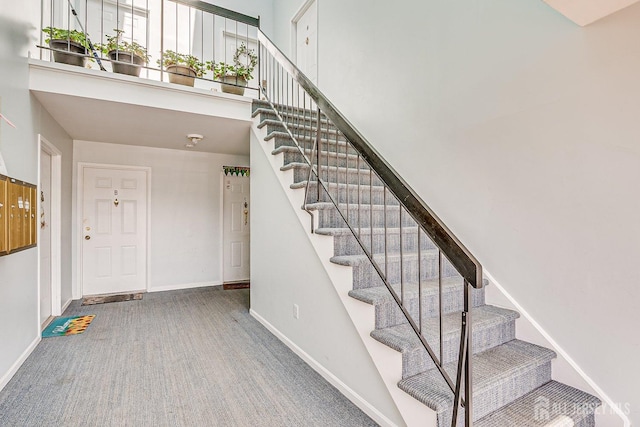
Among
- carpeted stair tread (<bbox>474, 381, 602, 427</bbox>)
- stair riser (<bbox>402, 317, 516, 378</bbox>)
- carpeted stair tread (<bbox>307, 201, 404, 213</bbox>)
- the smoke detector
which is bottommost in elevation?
carpeted stair tread (<bbox>474, 381, 602, 427</bbox>)

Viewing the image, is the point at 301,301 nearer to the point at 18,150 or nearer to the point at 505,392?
the point at 505,392

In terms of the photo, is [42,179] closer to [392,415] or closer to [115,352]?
[115,352]

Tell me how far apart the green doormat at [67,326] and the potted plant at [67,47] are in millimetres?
2472

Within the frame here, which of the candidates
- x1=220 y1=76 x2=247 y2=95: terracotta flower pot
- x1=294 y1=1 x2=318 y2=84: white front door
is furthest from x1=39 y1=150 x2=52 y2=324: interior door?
x1=294 y1=1 x2=318 y2=84: white front door

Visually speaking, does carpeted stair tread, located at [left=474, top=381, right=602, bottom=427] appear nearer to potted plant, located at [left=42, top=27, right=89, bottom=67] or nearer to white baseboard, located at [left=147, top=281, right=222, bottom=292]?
potted plant, located at [left=42, top=27, right=89, bottom=67]

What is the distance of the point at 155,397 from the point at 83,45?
3.07m

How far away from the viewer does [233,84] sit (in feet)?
11.9

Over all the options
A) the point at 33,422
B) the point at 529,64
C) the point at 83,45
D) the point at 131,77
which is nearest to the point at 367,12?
the point at 529,64

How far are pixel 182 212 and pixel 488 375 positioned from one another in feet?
15.0

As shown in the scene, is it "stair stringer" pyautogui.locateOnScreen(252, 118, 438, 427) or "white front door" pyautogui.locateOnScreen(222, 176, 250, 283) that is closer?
"stair stringer" pyautogui.locateOnScreen(252, 118, 438, 427)

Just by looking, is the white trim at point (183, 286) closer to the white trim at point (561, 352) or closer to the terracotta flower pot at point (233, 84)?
the terracotta flower pot at point (233, 84)

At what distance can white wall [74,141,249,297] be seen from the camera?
4.81 m

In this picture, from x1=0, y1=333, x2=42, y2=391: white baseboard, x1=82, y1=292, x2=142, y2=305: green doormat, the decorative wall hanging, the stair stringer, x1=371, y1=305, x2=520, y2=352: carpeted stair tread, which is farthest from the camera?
the decorative wall hanging

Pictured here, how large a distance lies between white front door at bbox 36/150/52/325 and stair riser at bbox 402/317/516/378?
3559mm
